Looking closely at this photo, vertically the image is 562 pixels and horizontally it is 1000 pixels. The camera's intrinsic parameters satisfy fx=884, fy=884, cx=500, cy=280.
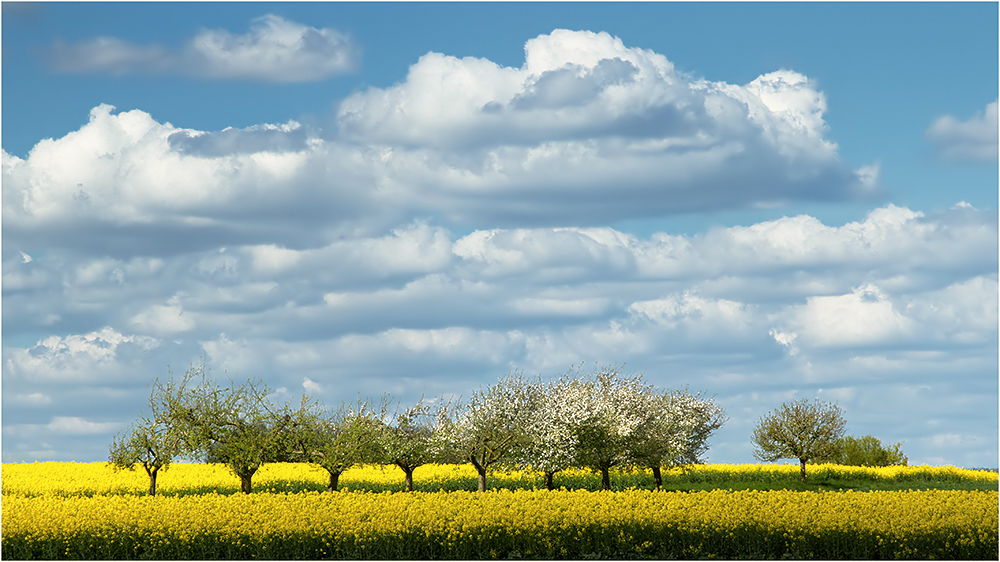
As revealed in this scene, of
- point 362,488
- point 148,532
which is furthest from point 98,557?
point 362,488

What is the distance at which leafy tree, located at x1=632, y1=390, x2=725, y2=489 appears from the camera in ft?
141

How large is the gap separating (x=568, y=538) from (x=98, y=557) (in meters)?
12.2

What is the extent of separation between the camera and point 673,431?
150 feet

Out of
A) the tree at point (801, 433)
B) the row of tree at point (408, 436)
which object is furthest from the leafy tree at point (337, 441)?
the tree at point (801, 433)

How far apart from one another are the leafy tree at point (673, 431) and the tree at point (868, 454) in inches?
974

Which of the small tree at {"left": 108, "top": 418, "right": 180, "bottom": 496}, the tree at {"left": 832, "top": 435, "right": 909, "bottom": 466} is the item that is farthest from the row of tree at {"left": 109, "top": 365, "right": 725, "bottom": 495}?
the tree at {"left": 832, "top": 435, "right": 909, "bottom": 466}

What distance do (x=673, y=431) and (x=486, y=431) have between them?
38.0 ft

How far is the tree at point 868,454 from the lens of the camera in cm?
7069

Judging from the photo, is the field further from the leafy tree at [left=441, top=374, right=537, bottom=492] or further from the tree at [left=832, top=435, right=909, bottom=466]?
the tree at [left=832, top=435, right=909, bottom=466]

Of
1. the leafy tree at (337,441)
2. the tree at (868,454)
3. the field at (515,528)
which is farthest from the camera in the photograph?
the tree at (868,454)

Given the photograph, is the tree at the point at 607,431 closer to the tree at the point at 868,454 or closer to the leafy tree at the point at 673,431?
the leafy tree at the point at 673,431

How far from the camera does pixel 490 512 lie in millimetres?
24266

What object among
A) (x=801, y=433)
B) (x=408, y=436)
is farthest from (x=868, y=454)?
(x=408, y=436)

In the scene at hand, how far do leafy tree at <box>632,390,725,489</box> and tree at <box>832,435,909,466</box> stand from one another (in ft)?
81.2
